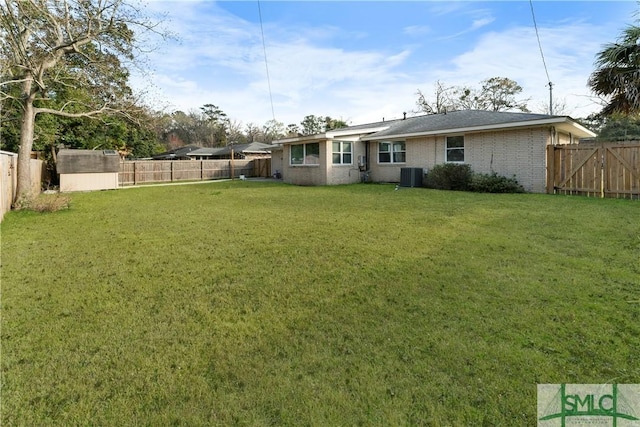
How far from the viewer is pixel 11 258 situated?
559cm

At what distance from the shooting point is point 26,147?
11500 millimetres

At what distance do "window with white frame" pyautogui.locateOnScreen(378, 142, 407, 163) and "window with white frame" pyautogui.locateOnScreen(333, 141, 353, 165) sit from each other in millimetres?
1641

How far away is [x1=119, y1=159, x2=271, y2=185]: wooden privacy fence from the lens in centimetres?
2511

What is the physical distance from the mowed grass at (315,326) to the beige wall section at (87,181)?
14.3m

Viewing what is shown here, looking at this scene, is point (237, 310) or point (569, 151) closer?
point (237, 310)

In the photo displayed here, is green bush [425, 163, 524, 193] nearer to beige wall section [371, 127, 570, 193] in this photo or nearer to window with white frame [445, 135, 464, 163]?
beige wall section [371, 127, 570, 193]

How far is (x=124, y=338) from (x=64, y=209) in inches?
402

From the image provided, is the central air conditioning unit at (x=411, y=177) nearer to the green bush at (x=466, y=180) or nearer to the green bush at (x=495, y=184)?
the green bush at (x=466, y=180)

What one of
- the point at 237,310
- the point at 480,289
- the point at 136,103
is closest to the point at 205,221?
the point at 237,310

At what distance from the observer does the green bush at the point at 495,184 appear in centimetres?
1375

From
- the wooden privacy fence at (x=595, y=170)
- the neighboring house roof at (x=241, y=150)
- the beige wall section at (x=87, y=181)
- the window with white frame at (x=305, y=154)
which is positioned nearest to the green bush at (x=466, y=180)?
the wooden privacy fence at (x=595, y=170)

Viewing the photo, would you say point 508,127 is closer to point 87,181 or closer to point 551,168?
point 551,168

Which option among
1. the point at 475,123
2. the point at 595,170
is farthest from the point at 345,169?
the point at 595,170

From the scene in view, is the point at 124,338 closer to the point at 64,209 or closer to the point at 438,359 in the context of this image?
the point at 438,359
